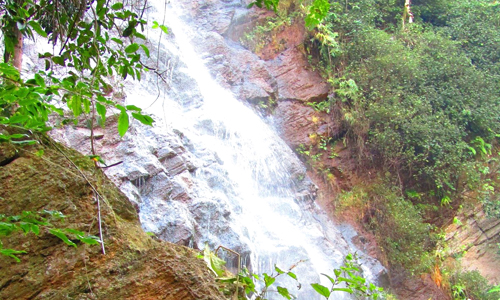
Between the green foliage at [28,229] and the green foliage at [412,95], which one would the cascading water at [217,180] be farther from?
the green foliage at [412,95]

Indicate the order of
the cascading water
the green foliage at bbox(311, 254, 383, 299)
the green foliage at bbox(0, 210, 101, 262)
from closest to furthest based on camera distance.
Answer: the green foliage at bbox(0, 210, 101, 262) < the green foliage at bbox(311, 254, 383, 299) < the cascading water

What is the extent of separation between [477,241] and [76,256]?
12.0m

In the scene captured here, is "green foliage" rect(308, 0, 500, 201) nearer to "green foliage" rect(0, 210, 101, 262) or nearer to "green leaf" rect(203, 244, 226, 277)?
"green leaf" rect(203, 244, 226, 277)

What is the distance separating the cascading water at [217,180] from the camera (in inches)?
237

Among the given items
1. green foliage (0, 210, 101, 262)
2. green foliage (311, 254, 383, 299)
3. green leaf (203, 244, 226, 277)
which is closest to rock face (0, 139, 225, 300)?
green foliage (0, 210, 101, 262)

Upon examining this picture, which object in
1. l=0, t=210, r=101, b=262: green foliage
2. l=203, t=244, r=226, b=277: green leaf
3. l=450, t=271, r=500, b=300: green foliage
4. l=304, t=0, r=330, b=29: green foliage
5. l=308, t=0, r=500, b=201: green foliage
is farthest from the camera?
l=308, t=0, r=500, b=201: green foliage

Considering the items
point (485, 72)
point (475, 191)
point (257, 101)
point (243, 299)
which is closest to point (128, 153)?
point (243, 299)

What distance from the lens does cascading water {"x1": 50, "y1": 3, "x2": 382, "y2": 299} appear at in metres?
6.02

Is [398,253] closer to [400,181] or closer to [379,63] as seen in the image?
[400,181]

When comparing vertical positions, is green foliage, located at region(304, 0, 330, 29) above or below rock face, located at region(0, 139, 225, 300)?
above

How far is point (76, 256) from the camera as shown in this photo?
180cm

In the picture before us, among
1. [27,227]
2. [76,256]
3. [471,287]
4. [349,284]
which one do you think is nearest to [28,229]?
[27,227]

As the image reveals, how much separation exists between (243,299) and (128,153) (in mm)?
4469

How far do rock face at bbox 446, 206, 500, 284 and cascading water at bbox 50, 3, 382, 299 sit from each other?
131 inches
